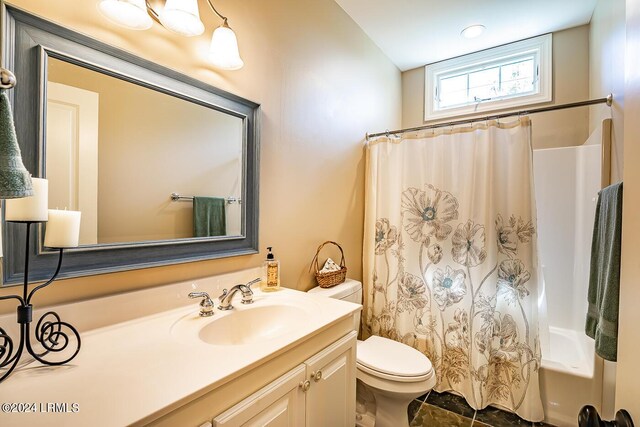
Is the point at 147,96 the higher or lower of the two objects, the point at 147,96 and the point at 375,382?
the higher

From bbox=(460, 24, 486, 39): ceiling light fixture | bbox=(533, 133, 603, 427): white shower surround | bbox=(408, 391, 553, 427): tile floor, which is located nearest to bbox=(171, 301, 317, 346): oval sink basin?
bbox=(408, 391, 553, 427): tile floor

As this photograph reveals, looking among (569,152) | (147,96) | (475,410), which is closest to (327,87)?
(147,96)

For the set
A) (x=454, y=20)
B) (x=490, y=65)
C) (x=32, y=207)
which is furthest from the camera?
(x=490, y=65)

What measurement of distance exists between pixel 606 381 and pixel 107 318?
2367mm

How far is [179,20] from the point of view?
43.1 inches

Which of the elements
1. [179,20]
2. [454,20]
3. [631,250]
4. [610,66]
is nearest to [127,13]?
[179,20]

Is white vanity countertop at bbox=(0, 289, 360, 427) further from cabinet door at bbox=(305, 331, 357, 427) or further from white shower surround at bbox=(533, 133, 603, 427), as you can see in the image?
white shower surround at bbox=(533, 133, 603, 427)

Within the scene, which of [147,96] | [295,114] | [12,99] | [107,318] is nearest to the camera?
[12,99]

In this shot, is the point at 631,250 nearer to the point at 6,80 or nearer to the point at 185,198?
the point at 6,80

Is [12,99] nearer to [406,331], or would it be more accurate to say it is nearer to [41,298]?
[41,298]

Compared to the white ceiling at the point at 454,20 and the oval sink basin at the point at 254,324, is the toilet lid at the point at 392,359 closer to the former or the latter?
the oval sink basin at the point at 254,324

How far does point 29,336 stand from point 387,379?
1.43m

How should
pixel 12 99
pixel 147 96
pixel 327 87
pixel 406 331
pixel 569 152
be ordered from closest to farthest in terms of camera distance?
pixel 12 99 < pixel 147 96 < pixel 327 87 < pixel 406 331 < pixel 569 152

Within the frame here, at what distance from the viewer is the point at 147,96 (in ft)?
3.63
